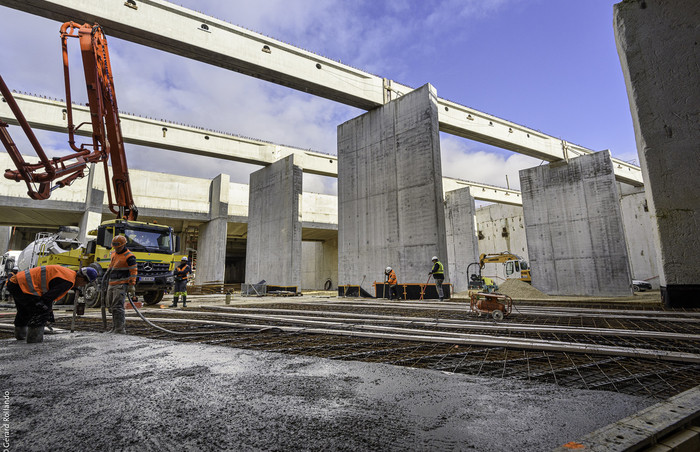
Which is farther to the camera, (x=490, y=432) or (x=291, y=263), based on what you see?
(x=291, y=263)

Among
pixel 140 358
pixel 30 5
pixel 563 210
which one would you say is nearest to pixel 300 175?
pixel 30 5

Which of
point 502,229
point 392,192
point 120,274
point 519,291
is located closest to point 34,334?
point 120,274

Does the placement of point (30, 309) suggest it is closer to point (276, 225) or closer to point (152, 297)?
point (152, 297)

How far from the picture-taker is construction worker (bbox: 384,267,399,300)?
1333 cm

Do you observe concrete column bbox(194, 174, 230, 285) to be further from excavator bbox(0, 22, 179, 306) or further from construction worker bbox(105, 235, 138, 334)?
construction worker bbox(105, 235, 138, 334)

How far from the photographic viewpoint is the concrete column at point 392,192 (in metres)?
13.5

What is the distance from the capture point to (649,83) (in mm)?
7930

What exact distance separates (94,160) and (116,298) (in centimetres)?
861

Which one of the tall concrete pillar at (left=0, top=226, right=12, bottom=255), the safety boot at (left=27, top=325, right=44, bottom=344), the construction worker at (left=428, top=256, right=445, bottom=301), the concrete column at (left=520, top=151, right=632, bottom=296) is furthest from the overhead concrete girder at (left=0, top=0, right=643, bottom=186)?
the tall concrete pillar at (left=0, top=226, right=12, bottom=255)

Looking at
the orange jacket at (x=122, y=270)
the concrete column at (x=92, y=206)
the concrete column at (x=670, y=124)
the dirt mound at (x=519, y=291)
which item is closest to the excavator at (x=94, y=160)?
the orange jacket at (x=122, y=270)

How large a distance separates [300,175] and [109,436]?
62.3 ft

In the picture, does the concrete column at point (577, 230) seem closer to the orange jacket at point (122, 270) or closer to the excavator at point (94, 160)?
the excavator at point (94, 160)

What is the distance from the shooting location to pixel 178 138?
758 inches

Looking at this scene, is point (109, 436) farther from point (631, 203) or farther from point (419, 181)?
point (631, 203)
